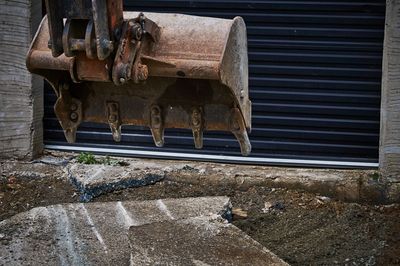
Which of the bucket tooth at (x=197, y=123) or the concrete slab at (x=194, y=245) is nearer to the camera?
the bucket tooth at (x=197, y=123)

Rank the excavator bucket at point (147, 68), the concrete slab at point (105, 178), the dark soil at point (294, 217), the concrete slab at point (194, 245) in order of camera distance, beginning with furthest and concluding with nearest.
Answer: the concrete slab at point (105, 178)
the dark soil at point (294, 217)
the concrete slab at point (194, 245)
the excavator bucket at point (147, 68)

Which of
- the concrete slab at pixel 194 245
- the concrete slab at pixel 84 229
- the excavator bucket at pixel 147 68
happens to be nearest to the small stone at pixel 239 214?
the concrete slab at pixel 84 229

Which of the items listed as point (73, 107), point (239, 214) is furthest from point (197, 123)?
point (239, 214)

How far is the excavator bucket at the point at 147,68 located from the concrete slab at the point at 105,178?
1881 millimetres

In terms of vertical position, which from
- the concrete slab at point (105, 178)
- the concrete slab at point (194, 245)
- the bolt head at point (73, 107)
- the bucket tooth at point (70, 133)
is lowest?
the concrete slab at point (194, 245)

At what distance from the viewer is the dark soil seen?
12.7 ft

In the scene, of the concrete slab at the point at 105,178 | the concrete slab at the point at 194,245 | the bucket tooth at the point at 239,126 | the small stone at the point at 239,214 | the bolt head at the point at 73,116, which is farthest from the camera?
the concrete slab at the point at 105,178

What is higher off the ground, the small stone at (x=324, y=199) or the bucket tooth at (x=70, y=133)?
the bucket tooth at (x=70, y=133)

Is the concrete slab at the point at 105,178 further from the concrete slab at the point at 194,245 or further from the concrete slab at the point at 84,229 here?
the concrete slab at the point at 194,245

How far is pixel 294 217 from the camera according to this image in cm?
438

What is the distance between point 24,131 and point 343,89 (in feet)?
7.92

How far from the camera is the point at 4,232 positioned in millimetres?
3613

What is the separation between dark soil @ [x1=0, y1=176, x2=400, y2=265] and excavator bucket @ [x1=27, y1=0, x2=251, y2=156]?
4.61 ft

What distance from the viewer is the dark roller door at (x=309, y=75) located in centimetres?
492
